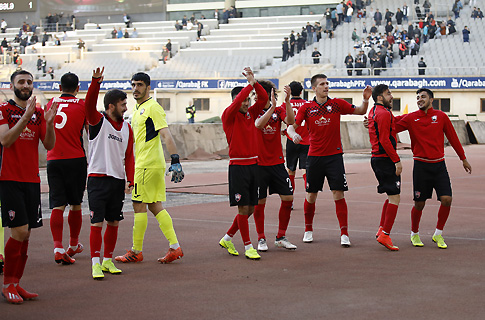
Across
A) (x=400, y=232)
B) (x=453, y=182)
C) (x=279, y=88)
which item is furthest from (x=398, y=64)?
(x=400, y=232)

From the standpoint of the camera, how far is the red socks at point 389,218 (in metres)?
8.97

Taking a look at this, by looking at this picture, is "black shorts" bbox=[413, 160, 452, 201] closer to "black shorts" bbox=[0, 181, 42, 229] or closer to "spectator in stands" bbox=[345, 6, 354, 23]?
"black shorts" bbox=[0, 181, 42, 229]

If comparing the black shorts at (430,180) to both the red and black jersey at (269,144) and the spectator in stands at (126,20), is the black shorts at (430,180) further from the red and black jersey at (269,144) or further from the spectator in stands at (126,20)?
the spectator in stands at (126,20)

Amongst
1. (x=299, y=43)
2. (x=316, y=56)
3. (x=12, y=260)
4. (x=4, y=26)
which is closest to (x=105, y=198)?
(x=12, y=260)

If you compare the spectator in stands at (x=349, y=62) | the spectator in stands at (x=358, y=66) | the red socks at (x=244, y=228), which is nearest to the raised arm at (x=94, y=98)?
the red socks at (x=244, y=228)

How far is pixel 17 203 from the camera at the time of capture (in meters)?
6.35

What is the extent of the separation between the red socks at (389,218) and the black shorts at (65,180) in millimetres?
3676

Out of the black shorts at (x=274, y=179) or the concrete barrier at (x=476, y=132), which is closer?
the black shorts at (x=274, y=179)

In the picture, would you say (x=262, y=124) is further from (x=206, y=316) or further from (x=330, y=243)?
(x=206, y=316)

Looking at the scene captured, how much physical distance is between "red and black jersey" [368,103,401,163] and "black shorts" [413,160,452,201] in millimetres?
420

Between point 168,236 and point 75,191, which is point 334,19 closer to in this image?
point 75,191

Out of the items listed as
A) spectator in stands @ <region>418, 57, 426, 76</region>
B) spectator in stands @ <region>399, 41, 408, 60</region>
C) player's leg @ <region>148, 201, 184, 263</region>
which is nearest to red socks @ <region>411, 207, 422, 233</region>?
player's leg @ <region>148, 201, 184, 263</region>

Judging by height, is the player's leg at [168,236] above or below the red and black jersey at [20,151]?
below

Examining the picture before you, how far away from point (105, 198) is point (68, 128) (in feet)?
4.21
